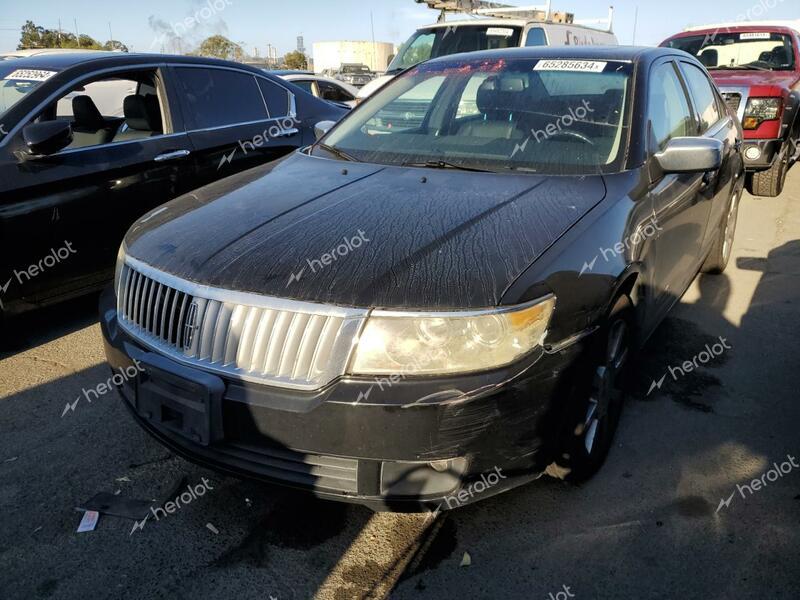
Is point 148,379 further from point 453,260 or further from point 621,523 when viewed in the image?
point 621,523

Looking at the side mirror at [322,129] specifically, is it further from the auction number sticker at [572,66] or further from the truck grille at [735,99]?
the truck grille at [735,99]

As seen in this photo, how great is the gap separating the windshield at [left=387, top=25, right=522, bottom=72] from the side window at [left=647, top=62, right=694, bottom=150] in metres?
5.36

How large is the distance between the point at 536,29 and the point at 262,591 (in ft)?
28.0

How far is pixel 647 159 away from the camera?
286 centimetres

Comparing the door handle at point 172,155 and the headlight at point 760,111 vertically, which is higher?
the door handle at point 172,155

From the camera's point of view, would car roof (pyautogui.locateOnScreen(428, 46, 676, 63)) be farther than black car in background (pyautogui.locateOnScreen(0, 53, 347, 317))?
No

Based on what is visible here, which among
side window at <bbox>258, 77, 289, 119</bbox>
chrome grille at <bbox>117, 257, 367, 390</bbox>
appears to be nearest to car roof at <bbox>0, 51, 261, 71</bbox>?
side window at <bbox>258, 77, 289, 119</bbox>

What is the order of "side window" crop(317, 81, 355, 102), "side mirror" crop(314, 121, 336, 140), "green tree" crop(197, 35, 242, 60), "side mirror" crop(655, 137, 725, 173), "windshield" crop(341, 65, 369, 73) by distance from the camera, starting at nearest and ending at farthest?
"side mirror" crop(655, 137, 725, 173), "side mirror" crop(314, 121, 336, 140), "side window" crop(317, 81, 355, 102), "windshield" crop(341, 65, 369, 73), "green tree" crop(197, 35, 242, 60)

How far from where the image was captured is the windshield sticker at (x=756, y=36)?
842 centimetres

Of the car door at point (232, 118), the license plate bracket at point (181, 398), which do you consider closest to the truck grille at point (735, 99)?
the car door at point (232, 118)

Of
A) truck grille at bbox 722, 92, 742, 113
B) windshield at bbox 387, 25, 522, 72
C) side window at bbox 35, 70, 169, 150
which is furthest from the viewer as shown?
windshield at bbox 387, 25, 522, 72

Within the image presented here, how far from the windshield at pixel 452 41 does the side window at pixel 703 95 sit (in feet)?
15.4

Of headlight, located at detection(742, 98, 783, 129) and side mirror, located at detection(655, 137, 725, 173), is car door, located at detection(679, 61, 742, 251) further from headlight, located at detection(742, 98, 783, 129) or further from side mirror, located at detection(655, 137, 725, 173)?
headlight, located at detection(742, 98, 783, 129)

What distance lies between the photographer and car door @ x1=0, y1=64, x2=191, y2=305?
362 centimetres
